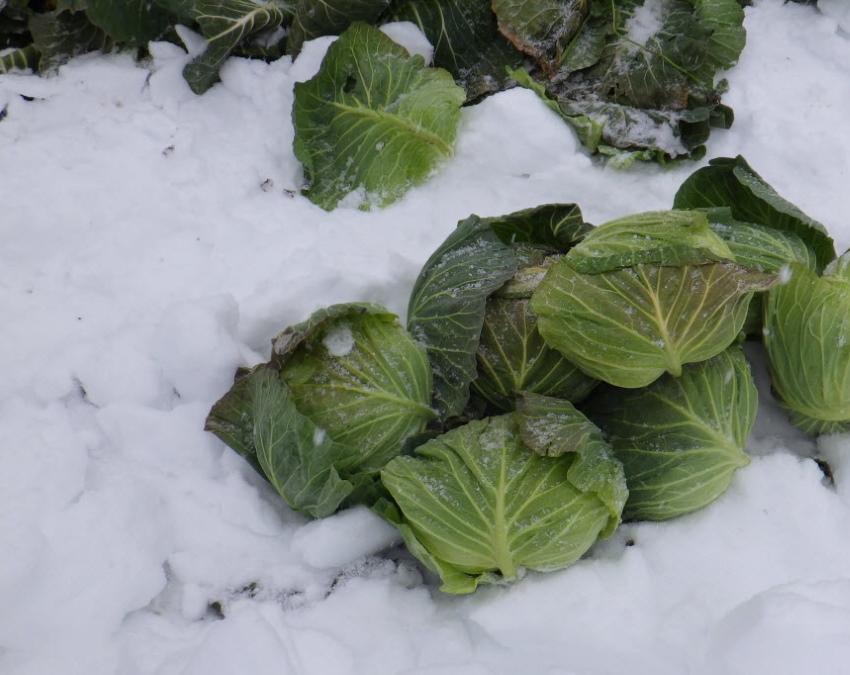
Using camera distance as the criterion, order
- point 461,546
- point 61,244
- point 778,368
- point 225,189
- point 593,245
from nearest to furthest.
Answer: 1. point 461,546
2. point 593,245
3. point 778,368
4. point 61,244
5. point 225,189

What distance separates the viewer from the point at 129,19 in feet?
10.5

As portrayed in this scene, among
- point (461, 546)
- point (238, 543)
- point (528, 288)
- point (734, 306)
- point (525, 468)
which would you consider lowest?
point (238, 543)

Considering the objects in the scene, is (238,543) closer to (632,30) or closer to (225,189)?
(225,189)

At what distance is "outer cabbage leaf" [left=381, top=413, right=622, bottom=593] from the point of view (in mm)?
1945

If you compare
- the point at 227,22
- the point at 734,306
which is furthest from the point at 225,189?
the point at 734,306

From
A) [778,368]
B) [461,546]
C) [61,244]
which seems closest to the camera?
[461,546]

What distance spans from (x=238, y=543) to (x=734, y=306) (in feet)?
4.50

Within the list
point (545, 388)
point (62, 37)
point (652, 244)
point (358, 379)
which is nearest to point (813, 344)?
point (652, 244)

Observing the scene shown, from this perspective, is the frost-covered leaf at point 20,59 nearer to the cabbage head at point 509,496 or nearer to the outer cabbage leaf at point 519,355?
the outer cabbage leaf at point 519,355

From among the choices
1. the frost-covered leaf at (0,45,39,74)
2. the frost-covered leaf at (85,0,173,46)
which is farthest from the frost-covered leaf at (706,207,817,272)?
the frost-covered leaf at (0,45,39,74)

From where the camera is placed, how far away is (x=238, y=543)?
2107 mm

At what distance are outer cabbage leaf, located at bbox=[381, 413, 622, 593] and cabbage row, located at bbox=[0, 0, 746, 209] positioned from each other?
1164mm

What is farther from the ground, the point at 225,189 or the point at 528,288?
the point at 528,288

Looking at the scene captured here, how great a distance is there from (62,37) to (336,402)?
2.20 m
